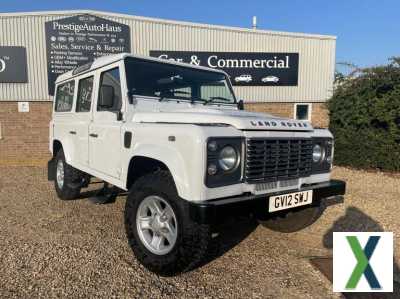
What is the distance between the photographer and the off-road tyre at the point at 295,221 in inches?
149

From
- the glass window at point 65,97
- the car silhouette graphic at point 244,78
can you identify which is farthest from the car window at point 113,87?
the car silhouette graphic at point 244,78

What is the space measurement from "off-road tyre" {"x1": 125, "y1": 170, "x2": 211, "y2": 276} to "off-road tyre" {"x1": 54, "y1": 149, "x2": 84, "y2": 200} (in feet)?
7.97

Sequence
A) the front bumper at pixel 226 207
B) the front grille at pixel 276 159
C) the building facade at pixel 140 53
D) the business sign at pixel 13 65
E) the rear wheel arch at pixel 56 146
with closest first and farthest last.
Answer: the front bumper at pixel 226 207
the front grille at pixel 276 159
the rear wheel arch at pixel 56 146
the business sign at pixel 13 65
the building facade at pixel 140 53

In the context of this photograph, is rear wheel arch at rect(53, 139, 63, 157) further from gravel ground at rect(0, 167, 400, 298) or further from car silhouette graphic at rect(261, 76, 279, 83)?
car silhouette graphic at rect(261, 76, 279, 83)

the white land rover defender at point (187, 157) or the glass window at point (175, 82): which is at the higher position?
the glass window at point (175, 82)

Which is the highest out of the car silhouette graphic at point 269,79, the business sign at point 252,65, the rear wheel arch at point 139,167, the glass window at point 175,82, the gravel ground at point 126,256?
the business sign at point 252,65

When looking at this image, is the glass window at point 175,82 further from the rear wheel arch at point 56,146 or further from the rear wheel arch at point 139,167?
the rear wheel arch at point 56,146

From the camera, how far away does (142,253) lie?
311 cm

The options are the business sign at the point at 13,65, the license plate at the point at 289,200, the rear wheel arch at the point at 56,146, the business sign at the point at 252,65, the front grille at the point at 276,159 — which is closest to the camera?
the front grille at the point at 276,159

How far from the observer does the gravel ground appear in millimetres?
2818

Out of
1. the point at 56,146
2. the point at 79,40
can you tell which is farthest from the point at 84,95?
the point at 79,40

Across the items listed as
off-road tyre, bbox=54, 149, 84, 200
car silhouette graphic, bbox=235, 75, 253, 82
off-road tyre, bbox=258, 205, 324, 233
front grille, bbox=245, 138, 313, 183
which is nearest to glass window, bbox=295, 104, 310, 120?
car silhouette graphic, bbox=235, 75, 253, 82

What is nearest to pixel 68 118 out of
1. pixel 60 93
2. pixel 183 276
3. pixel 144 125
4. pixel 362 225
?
pixel 60 93

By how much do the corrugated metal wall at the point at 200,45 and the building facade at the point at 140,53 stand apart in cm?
3
